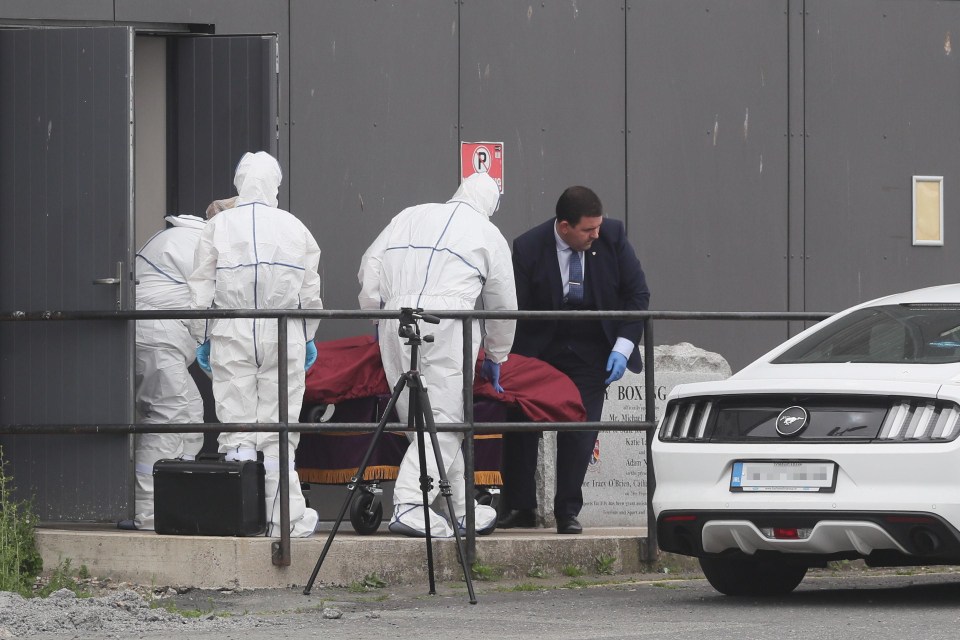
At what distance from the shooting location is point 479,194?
911cm

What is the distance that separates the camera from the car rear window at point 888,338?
736 centimetres

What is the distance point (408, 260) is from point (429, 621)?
7.72 ft

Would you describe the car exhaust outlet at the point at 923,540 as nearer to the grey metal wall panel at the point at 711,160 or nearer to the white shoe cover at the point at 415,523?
the white shoe cover at the point at 415,523

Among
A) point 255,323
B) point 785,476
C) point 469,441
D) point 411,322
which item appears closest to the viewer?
point 785,476

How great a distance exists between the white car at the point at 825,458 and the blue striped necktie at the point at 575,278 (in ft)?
6.11

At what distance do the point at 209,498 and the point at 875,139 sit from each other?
5.54 meters

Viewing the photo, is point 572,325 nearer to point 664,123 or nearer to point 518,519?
point 518,519

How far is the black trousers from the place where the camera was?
367 inches

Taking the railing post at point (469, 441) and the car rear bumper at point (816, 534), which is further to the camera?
the railing post at point (469, 441)

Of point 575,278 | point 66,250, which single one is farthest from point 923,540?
point 66,250

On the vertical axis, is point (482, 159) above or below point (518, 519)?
above

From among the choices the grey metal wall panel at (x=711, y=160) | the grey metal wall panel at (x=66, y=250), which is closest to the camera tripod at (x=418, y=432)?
the grey metal wall panel at (x=66, y=250)

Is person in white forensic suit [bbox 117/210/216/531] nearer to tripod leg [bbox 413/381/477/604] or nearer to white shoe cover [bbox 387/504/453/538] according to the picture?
white shoe cover [bbox 387/504/453/538]

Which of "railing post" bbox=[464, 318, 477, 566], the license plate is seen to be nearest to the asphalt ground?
"railing post" bbox=[464, 318, 477, 566]
